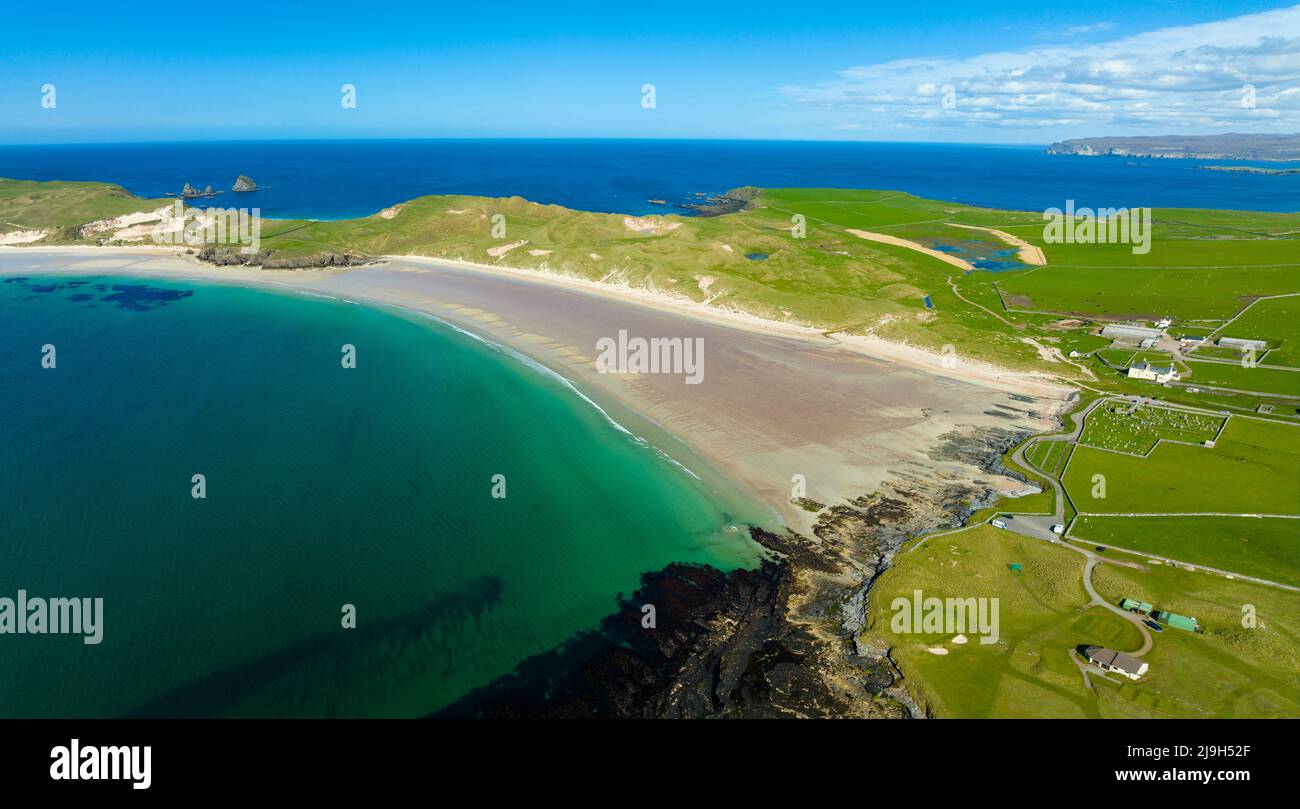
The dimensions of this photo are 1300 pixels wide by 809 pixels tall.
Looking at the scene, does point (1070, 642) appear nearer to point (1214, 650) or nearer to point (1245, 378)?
point (1214, 650)

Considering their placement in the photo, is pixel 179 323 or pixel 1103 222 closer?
pixel 179 323

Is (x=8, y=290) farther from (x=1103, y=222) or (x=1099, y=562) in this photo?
(x=1103, y=222)

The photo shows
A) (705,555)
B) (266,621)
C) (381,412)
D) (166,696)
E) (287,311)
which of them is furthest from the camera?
(287,311)

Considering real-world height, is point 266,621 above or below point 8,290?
below

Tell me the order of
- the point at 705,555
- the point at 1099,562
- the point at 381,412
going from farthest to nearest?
the point at 381,412
the point at 705,555
the point at 1099,562

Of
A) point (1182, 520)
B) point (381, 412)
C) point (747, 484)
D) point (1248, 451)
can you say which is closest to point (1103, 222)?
point (1248, 451)

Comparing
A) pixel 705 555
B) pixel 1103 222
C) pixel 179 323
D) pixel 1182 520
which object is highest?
pixel 1103 222

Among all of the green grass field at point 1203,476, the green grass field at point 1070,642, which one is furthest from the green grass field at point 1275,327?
the green grass field at point 1070,642
